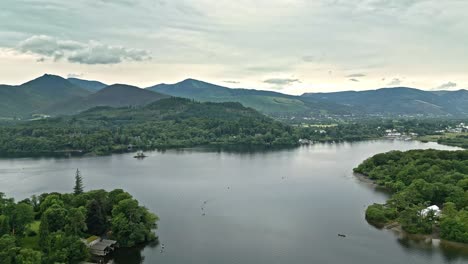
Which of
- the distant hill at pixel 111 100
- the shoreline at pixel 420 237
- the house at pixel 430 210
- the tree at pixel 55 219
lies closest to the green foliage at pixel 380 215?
the shoreline at pixel 420 237

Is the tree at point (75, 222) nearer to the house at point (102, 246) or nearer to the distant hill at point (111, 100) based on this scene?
the house at point (102, 246)

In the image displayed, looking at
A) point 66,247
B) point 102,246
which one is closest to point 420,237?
point 102,246

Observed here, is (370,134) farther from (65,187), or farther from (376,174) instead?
(65,187)

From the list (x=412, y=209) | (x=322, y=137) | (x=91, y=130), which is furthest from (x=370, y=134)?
(x=412, y=209)

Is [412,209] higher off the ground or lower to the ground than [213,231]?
higher

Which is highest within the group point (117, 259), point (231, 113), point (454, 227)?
point (231, 113)

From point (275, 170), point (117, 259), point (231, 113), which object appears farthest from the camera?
point (231, 113)

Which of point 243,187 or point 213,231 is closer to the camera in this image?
point 213,231
